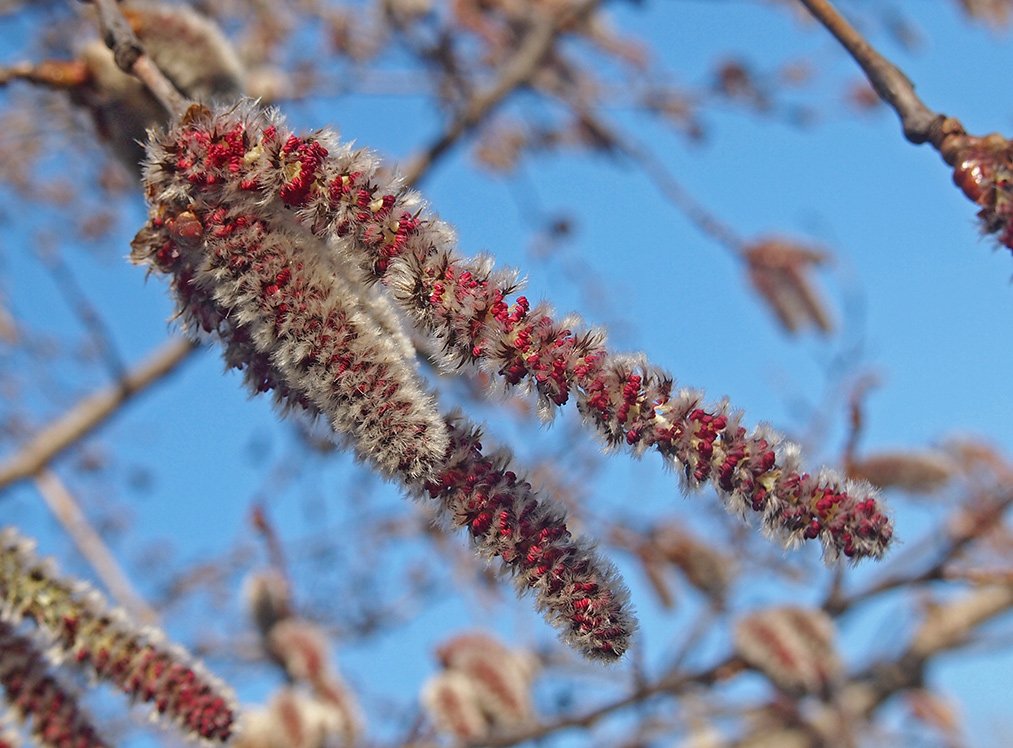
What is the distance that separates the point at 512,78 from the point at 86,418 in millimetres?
2144

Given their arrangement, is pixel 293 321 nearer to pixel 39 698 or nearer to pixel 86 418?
pixel 39 698

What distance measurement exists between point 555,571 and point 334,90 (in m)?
4.23

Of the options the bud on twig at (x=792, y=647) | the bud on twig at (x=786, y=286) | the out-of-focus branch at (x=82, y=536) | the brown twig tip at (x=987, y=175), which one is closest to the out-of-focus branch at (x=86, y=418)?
the out-of-focus branch at (x=82, y=536)

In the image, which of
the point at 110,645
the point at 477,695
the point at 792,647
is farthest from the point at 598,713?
the point at 110,645

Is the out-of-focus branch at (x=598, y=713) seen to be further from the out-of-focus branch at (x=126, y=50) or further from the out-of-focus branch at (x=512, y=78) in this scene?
the out-of-focus branch at (x=126, y=50)

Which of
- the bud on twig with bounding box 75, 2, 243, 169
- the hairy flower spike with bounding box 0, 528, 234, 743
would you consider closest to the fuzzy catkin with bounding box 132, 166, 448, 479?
the hairy flower spike with bounding box 0, 528, 234, 743

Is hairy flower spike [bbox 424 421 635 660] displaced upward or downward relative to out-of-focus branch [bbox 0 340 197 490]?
downward

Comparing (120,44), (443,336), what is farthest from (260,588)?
(443,336)

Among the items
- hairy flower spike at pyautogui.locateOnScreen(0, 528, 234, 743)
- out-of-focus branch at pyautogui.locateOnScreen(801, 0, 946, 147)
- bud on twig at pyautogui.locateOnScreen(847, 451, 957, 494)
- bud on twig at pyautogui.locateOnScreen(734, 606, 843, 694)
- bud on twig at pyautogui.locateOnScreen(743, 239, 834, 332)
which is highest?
bud on twig at pyautogui.locateOnScreen(743, 239, 834, 332)

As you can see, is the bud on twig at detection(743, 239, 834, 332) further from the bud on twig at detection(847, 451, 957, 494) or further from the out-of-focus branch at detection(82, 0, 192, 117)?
the out-of-focus branch at detection(82, 0, 192, 117)

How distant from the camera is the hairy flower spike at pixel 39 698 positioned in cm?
152

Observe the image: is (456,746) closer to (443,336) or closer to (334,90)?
(443,336)

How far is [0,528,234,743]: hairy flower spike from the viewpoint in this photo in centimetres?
140

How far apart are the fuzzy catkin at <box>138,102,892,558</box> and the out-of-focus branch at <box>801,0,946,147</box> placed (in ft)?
1.87
